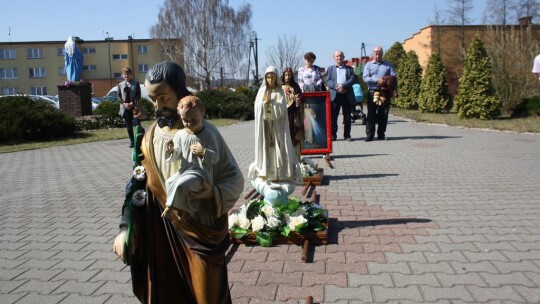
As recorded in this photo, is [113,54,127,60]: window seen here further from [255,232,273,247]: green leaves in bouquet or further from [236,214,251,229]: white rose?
[255,232,273,247]: green leaves in bouquet

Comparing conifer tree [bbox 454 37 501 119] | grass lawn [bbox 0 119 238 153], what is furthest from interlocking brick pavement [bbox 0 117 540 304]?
conifer tree [bbox 454 37 501 119]

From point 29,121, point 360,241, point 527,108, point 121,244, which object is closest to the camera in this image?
point 121,244

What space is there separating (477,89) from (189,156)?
18.5 metres

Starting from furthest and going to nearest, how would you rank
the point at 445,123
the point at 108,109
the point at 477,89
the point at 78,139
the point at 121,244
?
the point at 108,109 → the point at 477,89 → the point at 445,123 → the point at 78,139 → the point at 121,244

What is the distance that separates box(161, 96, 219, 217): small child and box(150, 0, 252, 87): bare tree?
4419cm

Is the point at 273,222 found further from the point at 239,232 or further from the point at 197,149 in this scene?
the point at 197,149

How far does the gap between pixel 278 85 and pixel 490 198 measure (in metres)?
3.52

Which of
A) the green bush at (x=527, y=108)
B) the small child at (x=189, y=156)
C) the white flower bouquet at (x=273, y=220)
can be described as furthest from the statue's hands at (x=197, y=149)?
the green bush at (x=527, y=108)

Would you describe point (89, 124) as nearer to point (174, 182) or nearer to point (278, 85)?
point (278, 85)

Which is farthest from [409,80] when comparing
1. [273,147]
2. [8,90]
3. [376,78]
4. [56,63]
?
[8,90]

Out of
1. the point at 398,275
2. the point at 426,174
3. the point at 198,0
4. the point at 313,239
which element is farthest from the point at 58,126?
the point at 198,0

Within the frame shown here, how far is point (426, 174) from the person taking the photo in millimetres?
8508

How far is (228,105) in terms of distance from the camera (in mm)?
25359

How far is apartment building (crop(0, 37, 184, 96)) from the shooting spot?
5838 centimetres
